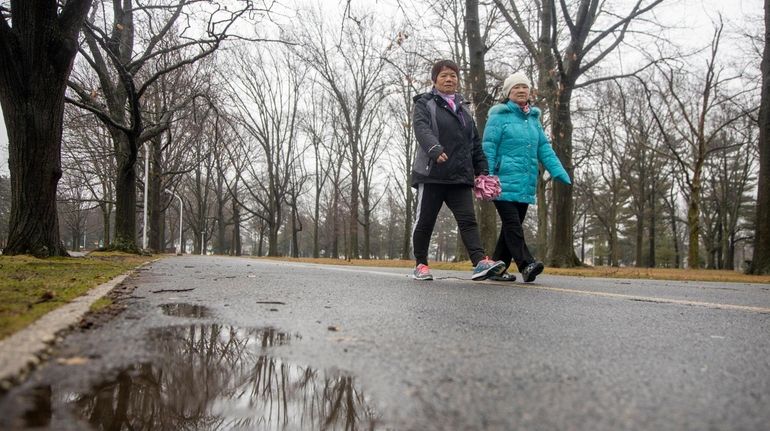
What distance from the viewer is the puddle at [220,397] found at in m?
1.09

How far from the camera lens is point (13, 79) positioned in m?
5.90

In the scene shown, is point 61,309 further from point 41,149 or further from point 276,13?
point 276,13

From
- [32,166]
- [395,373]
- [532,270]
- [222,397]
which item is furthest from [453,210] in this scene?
[32,166]

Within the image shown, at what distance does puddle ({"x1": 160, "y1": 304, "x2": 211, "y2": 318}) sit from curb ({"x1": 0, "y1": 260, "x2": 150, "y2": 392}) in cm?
40

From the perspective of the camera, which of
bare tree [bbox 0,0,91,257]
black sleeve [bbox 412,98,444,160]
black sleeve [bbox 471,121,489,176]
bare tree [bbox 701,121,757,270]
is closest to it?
black sleeve [bbox 412,98,444,160]

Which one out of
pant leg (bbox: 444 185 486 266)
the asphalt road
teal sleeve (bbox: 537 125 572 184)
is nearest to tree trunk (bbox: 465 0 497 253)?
teal sleeve (bbox: 537 125 572 184)

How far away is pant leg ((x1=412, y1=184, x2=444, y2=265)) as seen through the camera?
5.12m

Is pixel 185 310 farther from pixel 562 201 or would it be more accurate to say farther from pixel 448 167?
pixel 562 201

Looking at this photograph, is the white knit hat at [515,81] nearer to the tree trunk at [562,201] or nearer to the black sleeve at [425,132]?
the black sleeve at [425,132]

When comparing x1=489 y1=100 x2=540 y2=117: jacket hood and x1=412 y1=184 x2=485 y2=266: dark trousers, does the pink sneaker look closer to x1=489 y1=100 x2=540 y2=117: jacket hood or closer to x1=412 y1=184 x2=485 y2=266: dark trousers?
x1=412 y1=184 x2=485 y2=266: dark trousers

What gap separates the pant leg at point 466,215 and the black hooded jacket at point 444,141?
0.51 feet

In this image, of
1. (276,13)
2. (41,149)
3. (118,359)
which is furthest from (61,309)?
(276,13)

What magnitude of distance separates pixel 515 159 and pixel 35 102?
575 cm

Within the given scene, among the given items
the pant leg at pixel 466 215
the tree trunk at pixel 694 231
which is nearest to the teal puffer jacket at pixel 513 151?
the pant leg at pixel 466 215
